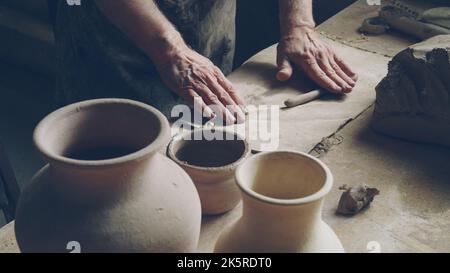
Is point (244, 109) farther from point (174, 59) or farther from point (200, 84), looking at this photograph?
point (174, 59)

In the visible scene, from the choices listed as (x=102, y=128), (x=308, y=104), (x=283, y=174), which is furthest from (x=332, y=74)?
(x=102, y=128)

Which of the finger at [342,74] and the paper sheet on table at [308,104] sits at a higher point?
the finger at [342,74]

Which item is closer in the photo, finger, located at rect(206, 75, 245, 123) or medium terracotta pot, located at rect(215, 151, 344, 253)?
medium terracotta pot, located at rect(215, 151, 344, 253)

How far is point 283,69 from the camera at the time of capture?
8.52 ft

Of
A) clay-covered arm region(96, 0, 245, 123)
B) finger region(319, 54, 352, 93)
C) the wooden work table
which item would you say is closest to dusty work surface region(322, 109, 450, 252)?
the wooden work table

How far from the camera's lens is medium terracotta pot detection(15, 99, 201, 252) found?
1.29 m

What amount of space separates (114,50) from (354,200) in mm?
1279

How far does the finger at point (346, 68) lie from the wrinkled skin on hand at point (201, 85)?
0.54 m

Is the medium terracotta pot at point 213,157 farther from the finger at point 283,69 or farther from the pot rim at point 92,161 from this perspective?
the finger at point 283,69

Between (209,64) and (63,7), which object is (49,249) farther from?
(63,7)

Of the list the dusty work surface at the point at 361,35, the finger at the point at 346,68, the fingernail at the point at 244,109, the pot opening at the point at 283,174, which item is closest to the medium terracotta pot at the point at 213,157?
the pot opening at the point at 283,174

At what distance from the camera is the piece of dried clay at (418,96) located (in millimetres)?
2162

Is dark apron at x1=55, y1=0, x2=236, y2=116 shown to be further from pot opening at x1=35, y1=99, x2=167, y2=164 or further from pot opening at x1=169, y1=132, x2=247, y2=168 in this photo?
pot opening at x1=35, y1=99, x2=167, y2=164

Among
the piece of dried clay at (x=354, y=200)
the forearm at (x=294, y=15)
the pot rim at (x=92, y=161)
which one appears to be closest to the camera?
the pot rim at (x=92, y=161)
